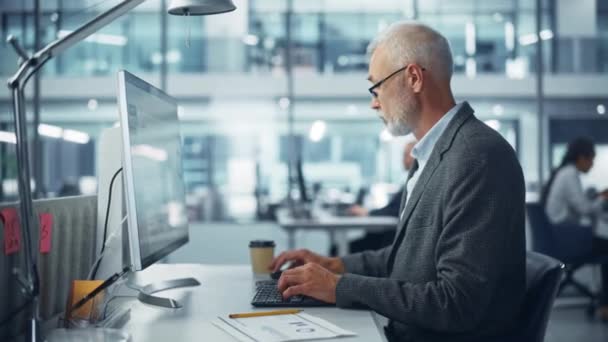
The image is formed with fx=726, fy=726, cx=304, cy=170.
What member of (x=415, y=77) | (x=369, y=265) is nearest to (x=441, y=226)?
(x=415, y=77)

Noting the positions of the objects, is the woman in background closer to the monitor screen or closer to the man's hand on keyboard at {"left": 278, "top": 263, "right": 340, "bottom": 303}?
the monitor screen

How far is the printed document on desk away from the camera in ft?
4.61

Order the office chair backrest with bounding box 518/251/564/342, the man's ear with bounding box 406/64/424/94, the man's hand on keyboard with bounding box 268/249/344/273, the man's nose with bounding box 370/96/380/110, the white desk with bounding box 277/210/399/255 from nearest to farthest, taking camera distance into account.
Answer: the office chair backrest with bounding box 518/251/564/342, the man's ear with bounding box 406/64/424/94, the man's nose with bounding box 370/96/380/110, the man's hand on keyboard with bounding box 268/249/344/273, the white desk with bounding box 277/210/399/255

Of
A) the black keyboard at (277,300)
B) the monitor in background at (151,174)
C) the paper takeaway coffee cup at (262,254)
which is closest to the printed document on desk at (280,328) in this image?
the black keyboard at (277,300)

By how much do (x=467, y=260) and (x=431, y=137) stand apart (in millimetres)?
493

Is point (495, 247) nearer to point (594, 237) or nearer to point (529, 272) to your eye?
point (529, 272)

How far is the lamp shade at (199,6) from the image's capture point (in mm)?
1983

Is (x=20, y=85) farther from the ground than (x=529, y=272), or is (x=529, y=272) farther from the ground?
(x=20, y=85)

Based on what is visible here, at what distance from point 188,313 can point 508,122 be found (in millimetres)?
5572

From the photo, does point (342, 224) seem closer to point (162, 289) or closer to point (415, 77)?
point (162, 289)

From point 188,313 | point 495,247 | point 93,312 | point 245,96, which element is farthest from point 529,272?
point 245,96

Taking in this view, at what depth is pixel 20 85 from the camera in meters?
1.31

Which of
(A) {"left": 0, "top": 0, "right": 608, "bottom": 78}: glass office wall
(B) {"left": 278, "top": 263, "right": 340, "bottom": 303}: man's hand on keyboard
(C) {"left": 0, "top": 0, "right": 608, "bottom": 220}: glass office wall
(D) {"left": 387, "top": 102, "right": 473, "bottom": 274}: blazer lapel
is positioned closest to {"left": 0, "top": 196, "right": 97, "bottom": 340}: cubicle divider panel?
(B) {"left": 278, "top": 263, "right": 340, "bottom": 303}: man's hand on keyboard

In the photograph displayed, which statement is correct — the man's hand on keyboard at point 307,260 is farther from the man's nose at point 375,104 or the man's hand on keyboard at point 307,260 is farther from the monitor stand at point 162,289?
the man's nose at point 375,104
